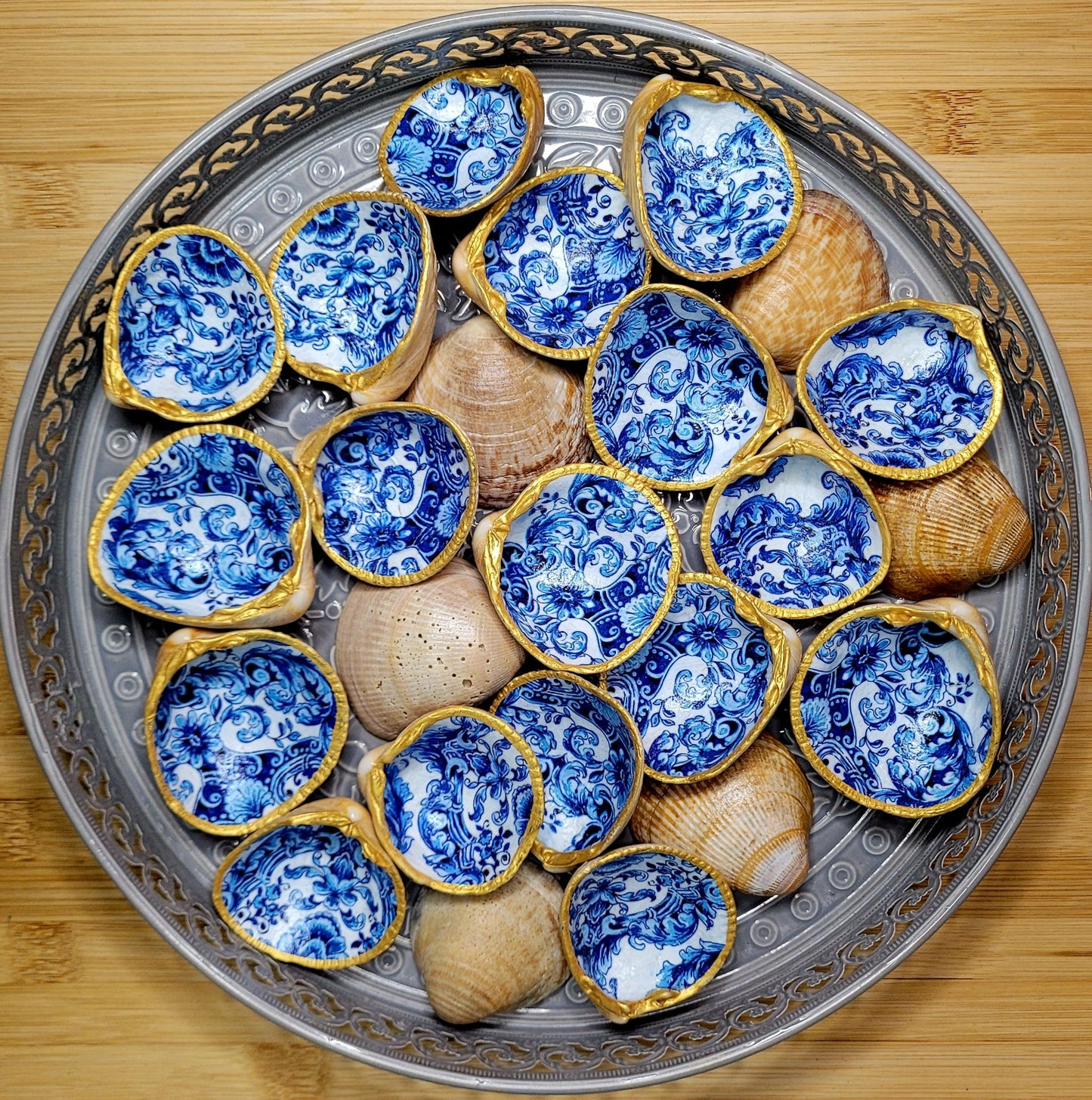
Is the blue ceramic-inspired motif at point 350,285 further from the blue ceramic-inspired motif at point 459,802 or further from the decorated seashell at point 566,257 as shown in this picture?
the blue ceramic-inspired motif at point 459,802

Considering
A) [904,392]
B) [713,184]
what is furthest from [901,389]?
[713,184]

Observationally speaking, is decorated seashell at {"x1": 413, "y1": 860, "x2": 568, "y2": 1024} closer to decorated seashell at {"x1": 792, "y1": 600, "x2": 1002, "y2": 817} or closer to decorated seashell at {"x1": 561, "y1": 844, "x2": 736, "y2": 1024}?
decorated seashell at {"x1": 561, "y1": 844, "x2": 736, "y2": 1024}

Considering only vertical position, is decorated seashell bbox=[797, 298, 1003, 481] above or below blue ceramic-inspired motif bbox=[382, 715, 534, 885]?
above

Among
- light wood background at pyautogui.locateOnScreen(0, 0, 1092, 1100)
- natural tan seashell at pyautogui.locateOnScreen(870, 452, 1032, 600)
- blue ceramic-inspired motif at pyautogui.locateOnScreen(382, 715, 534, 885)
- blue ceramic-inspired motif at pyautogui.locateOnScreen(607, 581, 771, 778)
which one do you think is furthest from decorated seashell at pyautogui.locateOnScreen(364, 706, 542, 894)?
natural tan seashell at pyautogui.locateOnScreen(870, 452, 1032, 600)

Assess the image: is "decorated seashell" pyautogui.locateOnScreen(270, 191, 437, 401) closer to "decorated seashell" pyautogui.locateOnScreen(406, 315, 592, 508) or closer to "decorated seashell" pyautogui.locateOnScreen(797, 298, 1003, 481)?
"decorated seashell" pyautogui.locateOnScreen(406, 315, 592, 508)

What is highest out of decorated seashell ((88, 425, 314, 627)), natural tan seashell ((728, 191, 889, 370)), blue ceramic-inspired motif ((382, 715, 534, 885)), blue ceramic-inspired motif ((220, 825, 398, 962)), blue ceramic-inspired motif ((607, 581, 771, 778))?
natural tan seashell ((728, 191, 889, 370))

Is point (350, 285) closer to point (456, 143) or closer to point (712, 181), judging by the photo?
point (456, 143)
